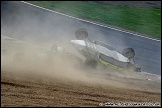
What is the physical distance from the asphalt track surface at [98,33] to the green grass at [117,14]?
130 centimetres

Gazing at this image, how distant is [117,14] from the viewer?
26672 mm

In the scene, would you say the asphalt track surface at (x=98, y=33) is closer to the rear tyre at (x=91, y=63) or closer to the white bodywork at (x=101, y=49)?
the white bodywork at (x=101, y=49)

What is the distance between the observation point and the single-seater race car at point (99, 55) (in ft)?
50.3

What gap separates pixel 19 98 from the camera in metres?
8.59

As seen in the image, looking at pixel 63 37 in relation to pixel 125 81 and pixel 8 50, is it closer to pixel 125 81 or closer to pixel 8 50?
pixel 8 50

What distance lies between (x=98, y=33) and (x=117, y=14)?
4.55 m

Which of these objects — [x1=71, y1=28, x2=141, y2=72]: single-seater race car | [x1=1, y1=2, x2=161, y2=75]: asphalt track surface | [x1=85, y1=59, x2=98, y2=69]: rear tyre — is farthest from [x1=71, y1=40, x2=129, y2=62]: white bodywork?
[x1=1, y1=2, x2=161, y2=75]: asphalt track surface

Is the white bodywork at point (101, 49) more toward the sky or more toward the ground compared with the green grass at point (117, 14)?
more toward the ground

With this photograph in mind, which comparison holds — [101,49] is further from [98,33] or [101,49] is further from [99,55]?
[98,33]

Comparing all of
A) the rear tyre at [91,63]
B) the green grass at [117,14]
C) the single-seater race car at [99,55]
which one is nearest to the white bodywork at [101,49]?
the single-seater race car at [99,55]

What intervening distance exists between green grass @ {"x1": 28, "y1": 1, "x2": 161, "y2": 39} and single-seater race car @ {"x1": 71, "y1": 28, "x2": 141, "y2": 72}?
843 cm

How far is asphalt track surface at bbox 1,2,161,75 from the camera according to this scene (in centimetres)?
1997

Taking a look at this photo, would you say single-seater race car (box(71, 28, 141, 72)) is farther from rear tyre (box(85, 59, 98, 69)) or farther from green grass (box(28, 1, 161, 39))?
green grass (box(28, 1, 161, 39))

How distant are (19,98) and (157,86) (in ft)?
23.9
